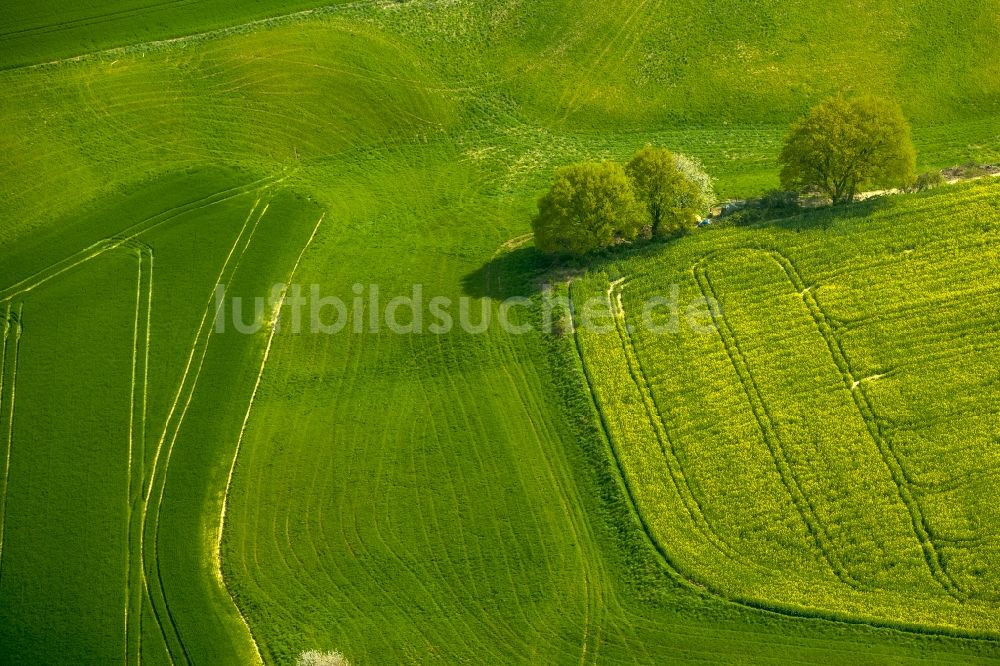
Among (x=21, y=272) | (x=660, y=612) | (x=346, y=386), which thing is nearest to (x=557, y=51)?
(x=346, y=386)

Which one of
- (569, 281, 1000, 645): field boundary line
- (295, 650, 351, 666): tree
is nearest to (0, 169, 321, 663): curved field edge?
(295, 650, 351, 666): tree

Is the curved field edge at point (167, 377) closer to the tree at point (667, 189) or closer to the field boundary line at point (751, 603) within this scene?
the field boundary line at point (751, 603)

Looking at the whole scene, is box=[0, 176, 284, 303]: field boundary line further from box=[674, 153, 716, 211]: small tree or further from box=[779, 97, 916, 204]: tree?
box=[779, 97, 916, 204]: tree

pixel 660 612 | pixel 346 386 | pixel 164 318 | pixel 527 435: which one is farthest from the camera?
pixel 164 318

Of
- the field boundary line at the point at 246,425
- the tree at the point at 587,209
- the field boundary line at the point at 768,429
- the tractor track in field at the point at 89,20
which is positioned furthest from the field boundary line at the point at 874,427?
the tractor track in field at the point at 89,20

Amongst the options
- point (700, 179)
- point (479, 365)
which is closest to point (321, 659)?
point (479, 365)

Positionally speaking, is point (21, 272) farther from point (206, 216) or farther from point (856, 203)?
point (856, 203)

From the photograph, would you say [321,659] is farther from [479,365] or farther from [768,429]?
[768,429]
